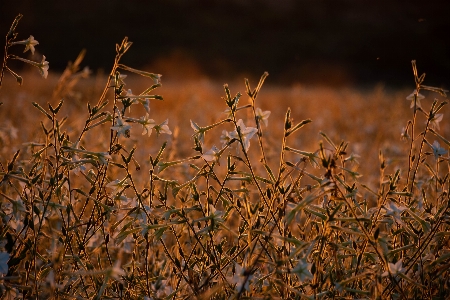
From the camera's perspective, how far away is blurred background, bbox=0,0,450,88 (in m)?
27.7

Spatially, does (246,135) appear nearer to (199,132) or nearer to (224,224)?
(199,132)

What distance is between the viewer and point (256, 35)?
116 feet

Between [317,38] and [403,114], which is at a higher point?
[317,38]

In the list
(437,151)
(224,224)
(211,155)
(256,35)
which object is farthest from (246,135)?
(256,35)

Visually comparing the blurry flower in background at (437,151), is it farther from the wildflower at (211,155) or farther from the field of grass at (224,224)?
the wildflower at (211,155)

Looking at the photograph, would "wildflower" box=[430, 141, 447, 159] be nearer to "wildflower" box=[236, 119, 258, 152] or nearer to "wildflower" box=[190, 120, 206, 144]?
"wildflower" box=[236, 119, 258, 152]

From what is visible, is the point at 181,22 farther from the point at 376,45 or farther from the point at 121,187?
the point at 121,187

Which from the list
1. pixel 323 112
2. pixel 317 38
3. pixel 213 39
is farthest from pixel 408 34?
pixel 323 112

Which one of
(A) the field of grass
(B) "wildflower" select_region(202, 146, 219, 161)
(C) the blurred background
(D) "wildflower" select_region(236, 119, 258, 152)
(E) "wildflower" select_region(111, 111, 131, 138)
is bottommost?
(A) the field of grass

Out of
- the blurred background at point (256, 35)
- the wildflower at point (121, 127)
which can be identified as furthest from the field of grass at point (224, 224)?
the blurred background at point (256, 35)

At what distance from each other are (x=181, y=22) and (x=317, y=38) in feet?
34.4

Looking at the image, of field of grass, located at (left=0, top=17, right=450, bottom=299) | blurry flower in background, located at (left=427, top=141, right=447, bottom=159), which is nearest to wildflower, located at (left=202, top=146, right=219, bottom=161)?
field of grass, located at (left=0, top=17, right=450, bottom=299)

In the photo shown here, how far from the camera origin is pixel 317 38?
33.5m

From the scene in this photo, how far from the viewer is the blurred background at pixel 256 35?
27.7 metres
